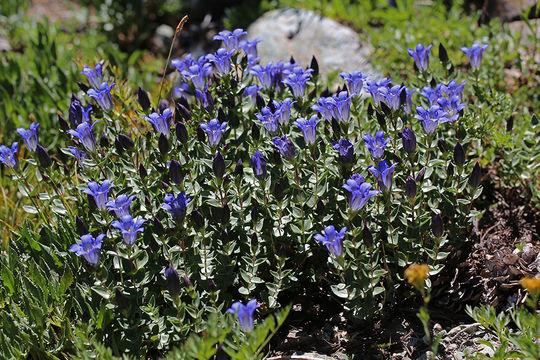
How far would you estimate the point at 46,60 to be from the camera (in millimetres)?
5031

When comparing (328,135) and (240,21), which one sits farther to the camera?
(240,21)

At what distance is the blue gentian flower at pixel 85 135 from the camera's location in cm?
274

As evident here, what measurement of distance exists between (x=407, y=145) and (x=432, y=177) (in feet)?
1.77

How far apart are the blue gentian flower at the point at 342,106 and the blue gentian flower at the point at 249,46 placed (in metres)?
0.72

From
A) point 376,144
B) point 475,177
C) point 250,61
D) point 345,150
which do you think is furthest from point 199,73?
point 475,177

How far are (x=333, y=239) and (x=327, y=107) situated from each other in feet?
2.23

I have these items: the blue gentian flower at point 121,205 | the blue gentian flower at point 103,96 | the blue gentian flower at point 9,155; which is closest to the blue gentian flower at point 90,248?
the blue gentian flower at point 121,205

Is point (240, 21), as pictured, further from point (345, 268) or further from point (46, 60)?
point (345, 268)

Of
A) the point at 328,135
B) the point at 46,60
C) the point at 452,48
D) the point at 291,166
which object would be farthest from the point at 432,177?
the point at 46,60

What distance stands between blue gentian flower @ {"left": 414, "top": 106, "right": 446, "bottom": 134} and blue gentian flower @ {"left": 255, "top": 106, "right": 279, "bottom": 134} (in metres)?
0.67

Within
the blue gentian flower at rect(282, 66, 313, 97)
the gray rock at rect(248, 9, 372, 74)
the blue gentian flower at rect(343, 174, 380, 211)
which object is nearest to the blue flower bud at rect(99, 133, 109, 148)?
the blue gentian flower at rect(282, 66, 313, 97)

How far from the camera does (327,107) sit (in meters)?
2.75

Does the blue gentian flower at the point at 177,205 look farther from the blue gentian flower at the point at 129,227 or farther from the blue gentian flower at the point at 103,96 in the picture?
the blue gentian flower at the point at 103,96

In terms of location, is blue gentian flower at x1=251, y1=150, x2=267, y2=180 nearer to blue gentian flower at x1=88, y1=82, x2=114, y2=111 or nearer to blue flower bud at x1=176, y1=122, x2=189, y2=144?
blue flower bud at x1=176, y1=122, x2=189, y2=144
